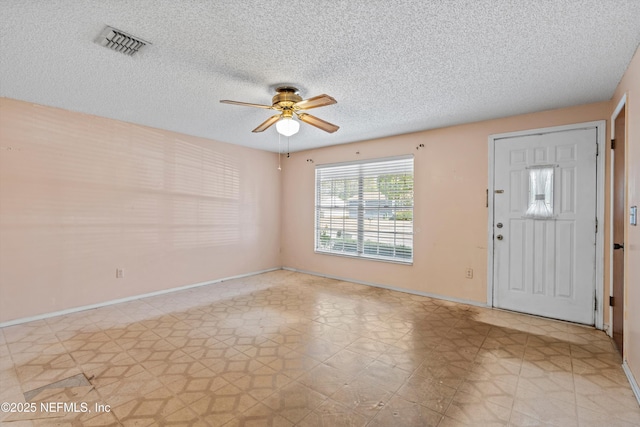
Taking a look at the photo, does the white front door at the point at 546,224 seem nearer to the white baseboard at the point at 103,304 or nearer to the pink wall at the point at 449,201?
the pink wall at the point at 449,201

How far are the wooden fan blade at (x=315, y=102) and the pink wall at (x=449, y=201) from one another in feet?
7.80

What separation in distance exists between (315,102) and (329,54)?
0.42 metres

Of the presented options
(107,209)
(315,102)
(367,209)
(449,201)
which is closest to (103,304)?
(107,209)

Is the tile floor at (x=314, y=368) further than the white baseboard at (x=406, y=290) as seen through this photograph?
No

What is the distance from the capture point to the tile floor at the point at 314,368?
6.01ft

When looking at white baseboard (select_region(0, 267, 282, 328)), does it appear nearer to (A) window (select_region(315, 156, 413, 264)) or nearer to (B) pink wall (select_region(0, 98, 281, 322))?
(B) pink wall (select_region(0, 98, 281, 322))

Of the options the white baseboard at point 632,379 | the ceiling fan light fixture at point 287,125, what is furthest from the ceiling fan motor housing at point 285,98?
the white baseboard at point 632,379

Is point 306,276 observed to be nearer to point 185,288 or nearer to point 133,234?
point 185,288

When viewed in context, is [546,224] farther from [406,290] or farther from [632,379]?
[406,290]

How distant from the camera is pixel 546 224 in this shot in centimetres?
345

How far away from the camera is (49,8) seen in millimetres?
1781

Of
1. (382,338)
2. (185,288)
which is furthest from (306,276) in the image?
(382,338)

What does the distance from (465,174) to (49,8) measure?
4315 mm

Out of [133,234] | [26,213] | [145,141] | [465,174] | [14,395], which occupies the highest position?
[145,141]
